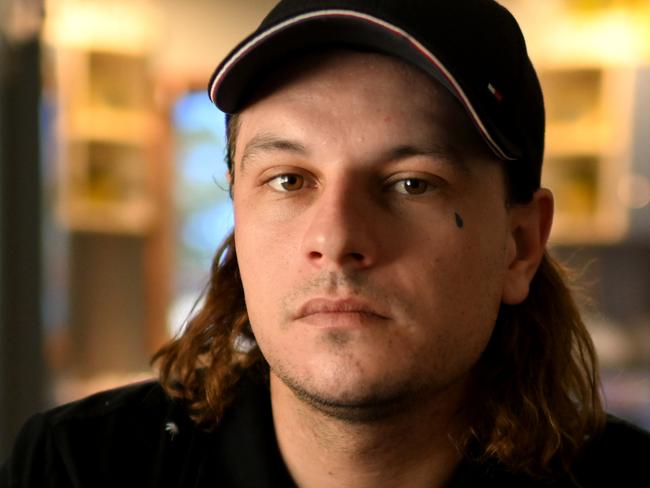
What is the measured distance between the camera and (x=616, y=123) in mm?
4941

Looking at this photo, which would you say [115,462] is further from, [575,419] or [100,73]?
[100,73]

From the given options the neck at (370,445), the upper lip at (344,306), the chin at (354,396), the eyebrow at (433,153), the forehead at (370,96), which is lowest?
the neck at (370,445)

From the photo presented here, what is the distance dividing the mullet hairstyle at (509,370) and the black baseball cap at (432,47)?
0.39 feet

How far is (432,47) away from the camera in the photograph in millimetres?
1255

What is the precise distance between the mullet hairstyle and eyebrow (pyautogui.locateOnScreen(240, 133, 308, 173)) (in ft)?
0.23

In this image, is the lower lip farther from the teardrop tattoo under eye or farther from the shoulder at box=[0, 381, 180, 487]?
the shoulder at box=[0, 381, 180, 487]

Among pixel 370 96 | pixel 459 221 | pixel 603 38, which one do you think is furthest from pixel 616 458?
pixel 603 38

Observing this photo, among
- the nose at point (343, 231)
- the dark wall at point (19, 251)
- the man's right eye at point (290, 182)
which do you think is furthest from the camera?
the dark wall at point (19, 251)

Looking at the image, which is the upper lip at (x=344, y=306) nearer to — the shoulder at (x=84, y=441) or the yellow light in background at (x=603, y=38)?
the shoulder at (x=84, y=441)

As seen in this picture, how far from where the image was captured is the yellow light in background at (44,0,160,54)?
5082mm

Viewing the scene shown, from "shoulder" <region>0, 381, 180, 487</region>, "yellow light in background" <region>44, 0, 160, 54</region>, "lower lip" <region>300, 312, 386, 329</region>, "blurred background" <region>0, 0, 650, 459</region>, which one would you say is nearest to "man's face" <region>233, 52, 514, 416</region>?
"lower lip" <region>300, 312, 386, 329</region>

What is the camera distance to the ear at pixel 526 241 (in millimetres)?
1495

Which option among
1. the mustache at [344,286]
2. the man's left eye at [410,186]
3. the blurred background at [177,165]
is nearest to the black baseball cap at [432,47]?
the man's left eye at [410,186]

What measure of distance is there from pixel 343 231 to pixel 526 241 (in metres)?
0.41
